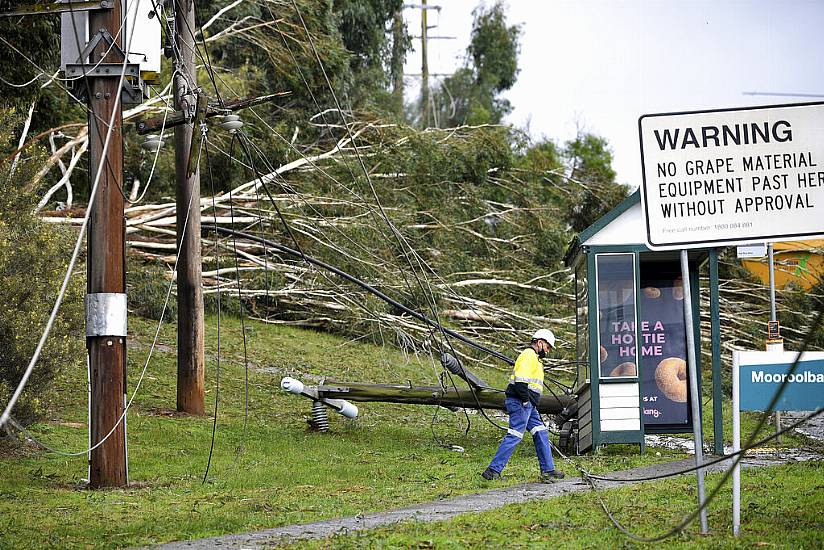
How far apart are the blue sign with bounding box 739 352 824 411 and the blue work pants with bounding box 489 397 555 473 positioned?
4239 mm

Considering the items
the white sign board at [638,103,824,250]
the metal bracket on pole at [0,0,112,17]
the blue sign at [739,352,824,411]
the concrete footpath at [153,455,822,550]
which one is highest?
the metal bracket on pole at [0,0,112,17]

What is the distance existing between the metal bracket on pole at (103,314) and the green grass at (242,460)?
161 cm

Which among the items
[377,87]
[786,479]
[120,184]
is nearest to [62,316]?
[120,184]

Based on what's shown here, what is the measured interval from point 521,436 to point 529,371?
71cm

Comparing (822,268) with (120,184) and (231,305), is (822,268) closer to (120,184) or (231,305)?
(231,305)

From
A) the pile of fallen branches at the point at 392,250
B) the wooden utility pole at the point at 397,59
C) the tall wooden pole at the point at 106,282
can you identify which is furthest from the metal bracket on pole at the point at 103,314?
the wooden utility pole at the point at 397,59

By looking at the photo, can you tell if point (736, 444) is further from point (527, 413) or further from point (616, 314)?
point (616, 314)

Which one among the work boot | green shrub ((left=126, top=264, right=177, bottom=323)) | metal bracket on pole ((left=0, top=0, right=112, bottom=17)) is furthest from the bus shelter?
green shrub ((left=126, top=264, right=177, bottom=323))

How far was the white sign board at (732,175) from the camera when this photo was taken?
779cm

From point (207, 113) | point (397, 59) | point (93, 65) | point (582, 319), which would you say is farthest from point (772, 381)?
→ point (397, 59)

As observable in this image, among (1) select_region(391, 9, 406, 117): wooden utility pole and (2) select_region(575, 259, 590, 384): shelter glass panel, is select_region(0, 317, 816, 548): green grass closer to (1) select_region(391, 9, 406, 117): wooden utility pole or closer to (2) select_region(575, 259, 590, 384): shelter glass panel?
(2) select_region(575, 259, 590, 384): shelter glass panel

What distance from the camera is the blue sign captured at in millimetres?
8078

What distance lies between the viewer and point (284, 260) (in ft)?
77.2

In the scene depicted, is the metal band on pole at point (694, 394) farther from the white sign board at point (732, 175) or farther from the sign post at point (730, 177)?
the white sign board at point (732, 175)
